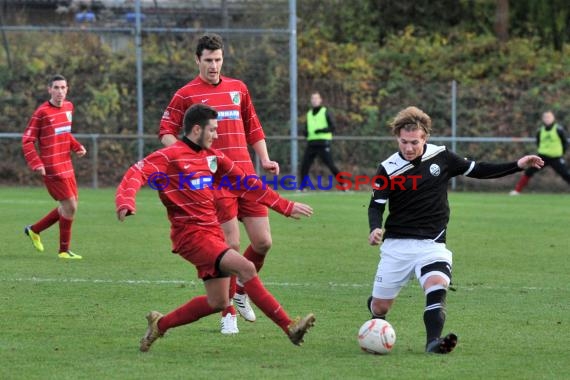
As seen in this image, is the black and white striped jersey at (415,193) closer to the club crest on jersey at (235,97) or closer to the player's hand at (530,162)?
the player's hand at (530,162)

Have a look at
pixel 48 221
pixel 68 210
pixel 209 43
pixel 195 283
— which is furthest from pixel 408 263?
pixel 48 221

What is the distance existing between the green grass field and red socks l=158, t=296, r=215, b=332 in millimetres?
179

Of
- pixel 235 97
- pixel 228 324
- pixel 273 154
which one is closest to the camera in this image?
pixel 228 324

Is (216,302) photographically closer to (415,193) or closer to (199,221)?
(199,221)

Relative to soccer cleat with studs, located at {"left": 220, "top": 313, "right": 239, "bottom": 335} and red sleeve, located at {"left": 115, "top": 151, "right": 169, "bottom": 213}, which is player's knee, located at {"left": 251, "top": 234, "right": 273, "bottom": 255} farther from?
red sleeve, located at {"left": 115, "top": 151, "right": 169, "bottom": 213}

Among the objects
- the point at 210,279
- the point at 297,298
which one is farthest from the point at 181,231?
the point at 297,298

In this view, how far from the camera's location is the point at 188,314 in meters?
6.76

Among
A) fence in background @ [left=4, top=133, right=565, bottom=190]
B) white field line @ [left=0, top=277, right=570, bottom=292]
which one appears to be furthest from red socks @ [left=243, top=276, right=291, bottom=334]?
fence in background @ [left=4, top=133, right=565, bottom=190]

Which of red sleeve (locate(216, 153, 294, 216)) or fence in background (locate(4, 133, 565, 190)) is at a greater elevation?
red sleeve (locate(216, 153, 294, 216))

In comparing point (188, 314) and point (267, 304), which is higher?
point (267, 304)

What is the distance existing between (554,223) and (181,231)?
419 inches

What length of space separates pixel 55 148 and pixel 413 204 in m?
6.36

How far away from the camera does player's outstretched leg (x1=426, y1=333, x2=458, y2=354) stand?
6441 mm

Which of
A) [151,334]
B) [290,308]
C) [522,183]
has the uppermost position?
[151,334]
